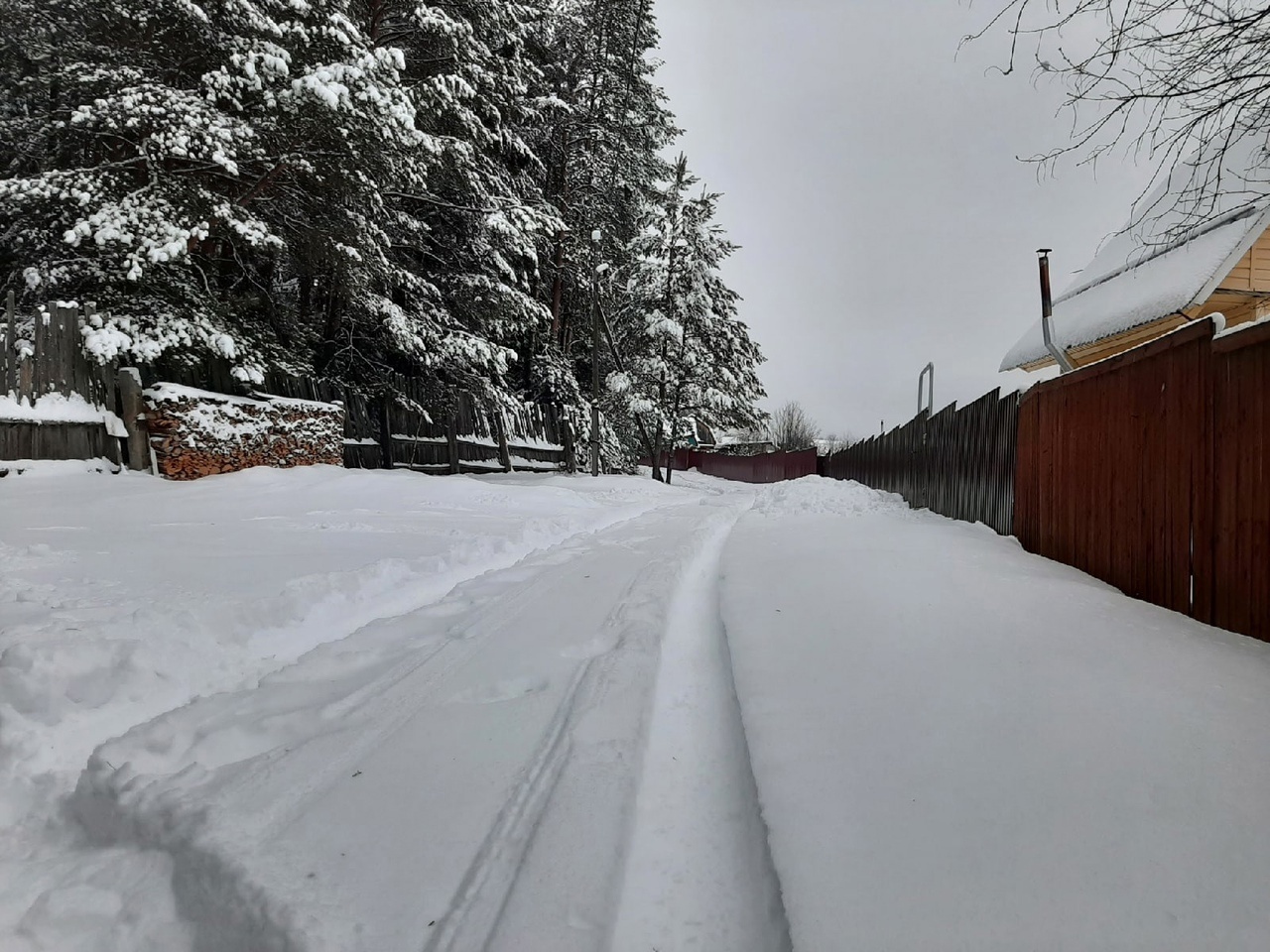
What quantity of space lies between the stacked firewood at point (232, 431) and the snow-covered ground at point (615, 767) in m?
4.06

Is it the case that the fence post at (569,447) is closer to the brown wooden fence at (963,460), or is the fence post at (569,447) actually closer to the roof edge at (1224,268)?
the brown wooden fence at (963,460)

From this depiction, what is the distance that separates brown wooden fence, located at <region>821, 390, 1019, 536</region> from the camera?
245 inches

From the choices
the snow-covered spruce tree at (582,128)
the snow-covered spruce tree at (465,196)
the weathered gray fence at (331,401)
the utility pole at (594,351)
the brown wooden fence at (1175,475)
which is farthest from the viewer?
the utility pole at (594,351)

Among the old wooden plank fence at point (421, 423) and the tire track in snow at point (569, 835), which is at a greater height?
the old wooden plank fence at point (421, 423)

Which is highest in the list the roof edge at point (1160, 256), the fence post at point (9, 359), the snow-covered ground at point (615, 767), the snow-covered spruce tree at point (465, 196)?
the snow-covered spruce tree at point (465, 196)

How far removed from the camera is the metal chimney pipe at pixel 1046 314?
10.2 metres

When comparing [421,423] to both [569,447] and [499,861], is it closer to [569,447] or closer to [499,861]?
[569,447]

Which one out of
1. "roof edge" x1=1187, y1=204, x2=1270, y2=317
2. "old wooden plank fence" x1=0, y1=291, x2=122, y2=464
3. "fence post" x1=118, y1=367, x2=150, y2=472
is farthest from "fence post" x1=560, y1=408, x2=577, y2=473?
"roof edge" x1=1187, y1=204, x2=1270, y2=317

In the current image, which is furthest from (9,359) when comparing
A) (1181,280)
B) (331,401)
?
(1181,280)

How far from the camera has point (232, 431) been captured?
798 centimetres

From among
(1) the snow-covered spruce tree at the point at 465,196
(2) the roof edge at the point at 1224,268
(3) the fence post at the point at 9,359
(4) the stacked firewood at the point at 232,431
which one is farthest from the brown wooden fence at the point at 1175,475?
(3) the fence post at the point at 9,359

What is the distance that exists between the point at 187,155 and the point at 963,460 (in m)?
10.3

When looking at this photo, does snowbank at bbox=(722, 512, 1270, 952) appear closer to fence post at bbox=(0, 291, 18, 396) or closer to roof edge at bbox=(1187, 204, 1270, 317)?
roof edge at bbox=(1187, 204, 1270, 317)

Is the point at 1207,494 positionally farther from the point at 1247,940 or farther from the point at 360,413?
the point at 360,413
